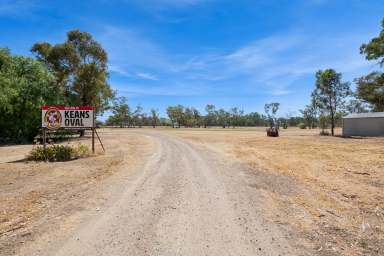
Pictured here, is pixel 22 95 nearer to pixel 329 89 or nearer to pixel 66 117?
pixel 66 117

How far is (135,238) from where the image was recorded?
5004 mm

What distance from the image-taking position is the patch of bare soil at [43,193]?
550 centimetres

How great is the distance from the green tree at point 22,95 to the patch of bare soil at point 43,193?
45.2ft

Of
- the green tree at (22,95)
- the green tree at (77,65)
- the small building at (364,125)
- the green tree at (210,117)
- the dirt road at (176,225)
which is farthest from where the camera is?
the green tree at (210,117)

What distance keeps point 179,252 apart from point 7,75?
26834 millimetres

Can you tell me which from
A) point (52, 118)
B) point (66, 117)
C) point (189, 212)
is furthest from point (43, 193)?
point (66, 117)

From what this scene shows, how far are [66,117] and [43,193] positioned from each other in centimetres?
987

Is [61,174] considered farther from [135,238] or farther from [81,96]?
[81,96]

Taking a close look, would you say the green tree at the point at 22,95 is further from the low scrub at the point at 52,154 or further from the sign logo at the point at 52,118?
the low scrub at the point at 52,154

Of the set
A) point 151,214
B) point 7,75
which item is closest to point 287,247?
point 151,214

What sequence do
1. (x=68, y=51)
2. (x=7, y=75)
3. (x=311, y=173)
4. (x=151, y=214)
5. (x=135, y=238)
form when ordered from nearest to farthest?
(x=135, y=238)
(x=151, y=214)
(x=311, y=173)
(x=7, y=75)
(x=68, y=51)

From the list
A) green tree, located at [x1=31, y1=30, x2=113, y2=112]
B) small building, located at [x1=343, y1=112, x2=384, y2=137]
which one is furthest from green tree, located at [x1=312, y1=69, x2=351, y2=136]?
green tree, located at [x1=31, y1=30, x2=113, y2=112]

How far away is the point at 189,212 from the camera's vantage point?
6480 mm

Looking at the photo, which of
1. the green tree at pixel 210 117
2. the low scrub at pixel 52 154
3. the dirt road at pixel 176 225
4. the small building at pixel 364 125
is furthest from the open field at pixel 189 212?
the green tree at pixel 210 117
